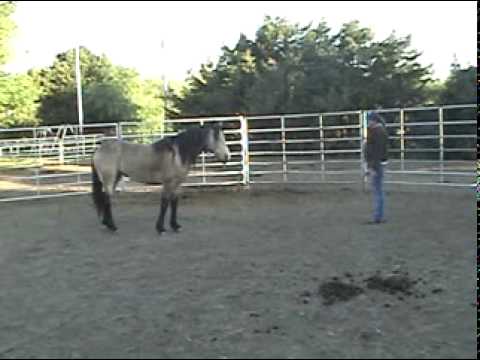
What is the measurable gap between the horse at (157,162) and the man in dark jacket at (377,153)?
1.91m

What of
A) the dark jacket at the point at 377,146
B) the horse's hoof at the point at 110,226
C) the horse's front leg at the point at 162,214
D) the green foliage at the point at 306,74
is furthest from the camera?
the green foliage at the point at 306,74

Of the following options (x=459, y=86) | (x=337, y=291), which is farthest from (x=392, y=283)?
(x=459, y=86)

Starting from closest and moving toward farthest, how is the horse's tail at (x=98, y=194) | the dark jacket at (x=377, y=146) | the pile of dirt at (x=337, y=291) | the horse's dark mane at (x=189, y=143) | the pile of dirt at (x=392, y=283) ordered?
1. the pile of dirt at (x=337, y=291)
2. the pile of dirt at (x=392, y=283)
3. the dark jacket at (x=377, y=146)
4. the horse's dark mane at (x=189, y=143)
5. the horse's tail at (x=98, y=194)

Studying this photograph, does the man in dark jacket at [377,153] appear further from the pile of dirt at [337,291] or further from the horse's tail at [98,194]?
the horse's tail at [98,194]

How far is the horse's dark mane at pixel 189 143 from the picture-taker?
7.84 metres

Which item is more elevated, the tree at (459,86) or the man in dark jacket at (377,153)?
the tree at (459,86)

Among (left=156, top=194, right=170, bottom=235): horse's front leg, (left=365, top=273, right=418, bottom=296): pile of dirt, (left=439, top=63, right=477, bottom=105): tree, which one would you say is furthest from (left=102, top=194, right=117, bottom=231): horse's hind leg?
(left=439, top=63, right=477, bottom=105): tree

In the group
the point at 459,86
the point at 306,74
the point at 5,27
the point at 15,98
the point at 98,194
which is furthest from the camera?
the point at 306,74

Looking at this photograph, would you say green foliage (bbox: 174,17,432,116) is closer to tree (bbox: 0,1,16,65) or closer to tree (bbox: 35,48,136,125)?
tree (bbox: 35,48,136,125)

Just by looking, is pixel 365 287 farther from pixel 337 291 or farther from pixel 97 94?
pixel 97 94

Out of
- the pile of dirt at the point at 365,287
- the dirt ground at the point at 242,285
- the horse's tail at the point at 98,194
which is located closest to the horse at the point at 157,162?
the horse's tail at the point at 98,194

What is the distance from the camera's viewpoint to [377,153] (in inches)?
305

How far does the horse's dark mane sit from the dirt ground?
982 mm

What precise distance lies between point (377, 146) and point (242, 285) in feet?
11.1
